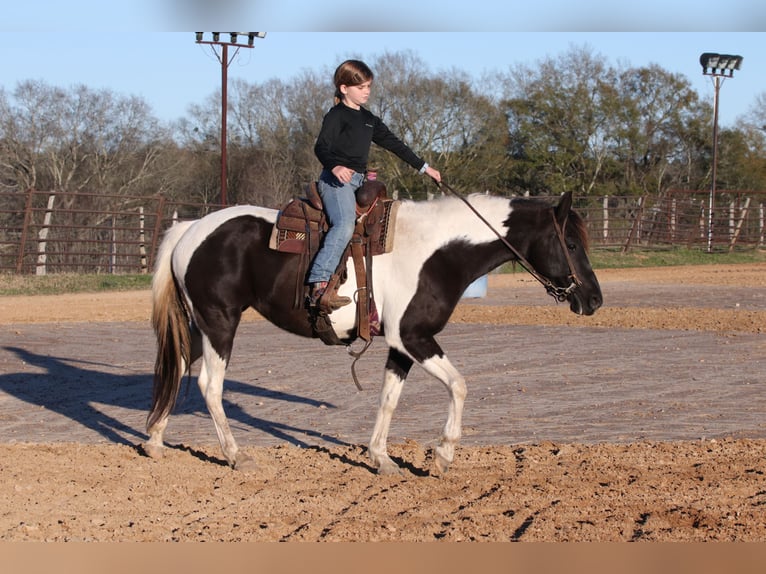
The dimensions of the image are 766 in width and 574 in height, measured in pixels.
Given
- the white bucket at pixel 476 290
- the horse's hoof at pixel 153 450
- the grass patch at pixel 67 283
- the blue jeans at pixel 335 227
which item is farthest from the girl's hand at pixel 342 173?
the grass patch at pixel 67 283

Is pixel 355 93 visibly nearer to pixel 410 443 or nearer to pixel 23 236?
pixel 410 443

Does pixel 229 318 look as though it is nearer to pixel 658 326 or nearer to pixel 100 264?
pixel 658 326

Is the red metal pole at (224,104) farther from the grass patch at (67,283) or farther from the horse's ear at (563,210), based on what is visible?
the horse's ear at (563,210)

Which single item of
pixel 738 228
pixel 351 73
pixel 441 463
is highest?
pixel 351 73

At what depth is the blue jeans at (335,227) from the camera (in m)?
6.34

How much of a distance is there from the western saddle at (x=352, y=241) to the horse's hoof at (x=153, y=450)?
1.47 metres

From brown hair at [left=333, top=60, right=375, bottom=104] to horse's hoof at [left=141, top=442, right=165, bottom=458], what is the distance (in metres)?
2.90

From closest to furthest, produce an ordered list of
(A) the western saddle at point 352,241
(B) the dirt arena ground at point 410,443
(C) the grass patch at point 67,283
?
(B) the dirt arena ground at point 410,443 < (A) the western saddle at point 352,241 < (C) the grass patch at point 67,283

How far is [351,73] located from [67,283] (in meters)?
17.9

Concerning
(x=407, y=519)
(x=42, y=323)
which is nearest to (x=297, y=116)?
(x=42, y=323)

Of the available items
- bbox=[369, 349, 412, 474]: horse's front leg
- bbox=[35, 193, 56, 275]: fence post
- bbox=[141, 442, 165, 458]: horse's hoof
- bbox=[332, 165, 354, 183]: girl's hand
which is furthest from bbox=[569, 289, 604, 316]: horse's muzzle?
bbox=[35, 193, 56, 275]: fence post

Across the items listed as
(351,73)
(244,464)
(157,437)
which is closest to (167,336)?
(157,437)

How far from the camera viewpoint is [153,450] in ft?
22.4

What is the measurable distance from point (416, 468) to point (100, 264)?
2044 cm
